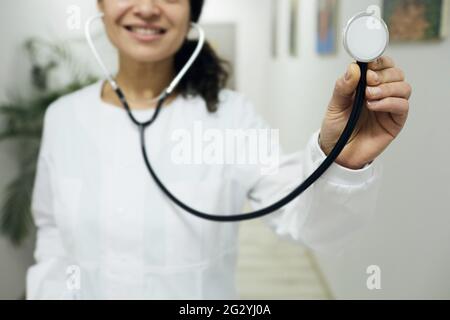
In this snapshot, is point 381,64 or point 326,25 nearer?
point 381,64

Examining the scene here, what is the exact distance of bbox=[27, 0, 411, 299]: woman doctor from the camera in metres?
0.49

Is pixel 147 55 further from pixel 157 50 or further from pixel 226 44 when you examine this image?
pixel 226 44

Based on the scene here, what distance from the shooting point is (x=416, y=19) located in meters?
0.29

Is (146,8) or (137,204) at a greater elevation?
(146,8)

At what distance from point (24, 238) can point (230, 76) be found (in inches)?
27.8

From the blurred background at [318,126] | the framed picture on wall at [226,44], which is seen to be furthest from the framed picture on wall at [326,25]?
the framed picture on wall at [226,44]

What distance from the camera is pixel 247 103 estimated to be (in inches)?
23.4

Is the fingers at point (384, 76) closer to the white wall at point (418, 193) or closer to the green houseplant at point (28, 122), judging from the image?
the white wall at point (418, 193)

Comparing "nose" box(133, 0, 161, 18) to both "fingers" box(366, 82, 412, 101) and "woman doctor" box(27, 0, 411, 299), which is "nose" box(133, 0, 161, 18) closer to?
"woman doctor" box(27, 0, 411, 299)

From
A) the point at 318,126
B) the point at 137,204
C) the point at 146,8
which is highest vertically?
the point at 146,8

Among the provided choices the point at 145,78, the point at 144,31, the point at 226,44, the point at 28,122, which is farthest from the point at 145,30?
the point at 28,122

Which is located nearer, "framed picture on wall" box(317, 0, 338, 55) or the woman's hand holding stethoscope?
the woman's hand holding stethoscope

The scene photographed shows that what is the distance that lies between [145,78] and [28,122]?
737 millimetres

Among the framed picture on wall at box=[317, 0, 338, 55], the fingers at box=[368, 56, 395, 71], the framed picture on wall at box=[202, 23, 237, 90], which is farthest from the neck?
the fingers at box=[368, 56, 395, 71]
